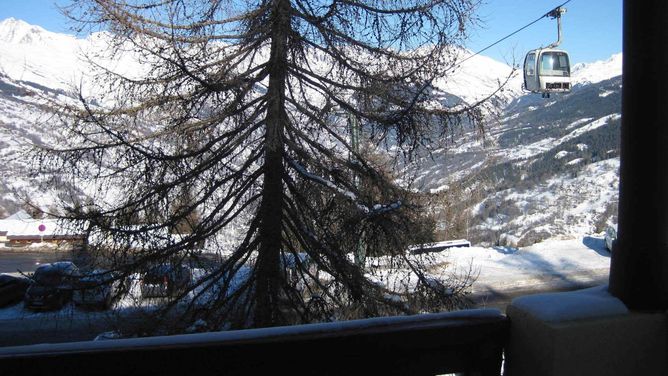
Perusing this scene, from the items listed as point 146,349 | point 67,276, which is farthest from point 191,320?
point 146,349

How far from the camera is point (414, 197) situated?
27.3 ft

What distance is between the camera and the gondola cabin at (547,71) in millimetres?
13906

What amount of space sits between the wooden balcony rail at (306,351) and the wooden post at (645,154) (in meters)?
0.58

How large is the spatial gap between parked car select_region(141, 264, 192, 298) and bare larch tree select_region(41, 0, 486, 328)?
0.52 ft

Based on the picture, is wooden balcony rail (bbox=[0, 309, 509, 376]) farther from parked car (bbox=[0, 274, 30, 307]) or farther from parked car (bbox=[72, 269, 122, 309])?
parked car (bbox=[0, 274, 30, 307])

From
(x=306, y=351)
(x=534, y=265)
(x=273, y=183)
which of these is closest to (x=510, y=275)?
(x=534, y=265)

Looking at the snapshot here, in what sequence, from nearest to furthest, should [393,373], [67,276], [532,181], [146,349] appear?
[146,349]
[393,373]
[67,276]
[532,181]

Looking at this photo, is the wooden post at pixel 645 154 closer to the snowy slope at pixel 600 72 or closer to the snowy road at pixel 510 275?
the snowy slope at pixel 600 72

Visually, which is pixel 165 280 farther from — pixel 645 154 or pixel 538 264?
pixel 538 264

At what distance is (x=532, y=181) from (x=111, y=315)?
51157 mm

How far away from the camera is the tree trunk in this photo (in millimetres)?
7078

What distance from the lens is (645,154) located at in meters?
2.05

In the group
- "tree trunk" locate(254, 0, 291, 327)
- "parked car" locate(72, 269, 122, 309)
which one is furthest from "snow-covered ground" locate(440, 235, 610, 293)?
"parked car" locate(72, 269, 122, 309)

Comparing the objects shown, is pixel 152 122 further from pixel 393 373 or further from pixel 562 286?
pixel 562 286
